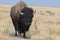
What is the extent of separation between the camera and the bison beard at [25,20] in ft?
53.9

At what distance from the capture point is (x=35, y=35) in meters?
18.4

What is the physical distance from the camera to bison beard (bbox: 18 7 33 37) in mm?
16422

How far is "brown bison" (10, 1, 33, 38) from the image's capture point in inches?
650

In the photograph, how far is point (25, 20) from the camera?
16.5 m

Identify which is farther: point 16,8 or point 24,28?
point 16,8

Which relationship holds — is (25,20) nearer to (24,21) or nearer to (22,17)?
(24,21)

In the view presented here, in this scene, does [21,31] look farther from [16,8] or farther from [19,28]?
[16,8]

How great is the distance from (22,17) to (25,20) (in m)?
0.58

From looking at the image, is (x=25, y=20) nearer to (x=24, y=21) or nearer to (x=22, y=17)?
(x=24, y=21)

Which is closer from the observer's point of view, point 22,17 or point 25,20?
point 25,20

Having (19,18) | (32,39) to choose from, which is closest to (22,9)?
(19,18)

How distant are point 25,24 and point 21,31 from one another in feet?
2.94

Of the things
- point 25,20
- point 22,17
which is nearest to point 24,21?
point 25,20

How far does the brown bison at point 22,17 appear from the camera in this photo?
54.1 feet
